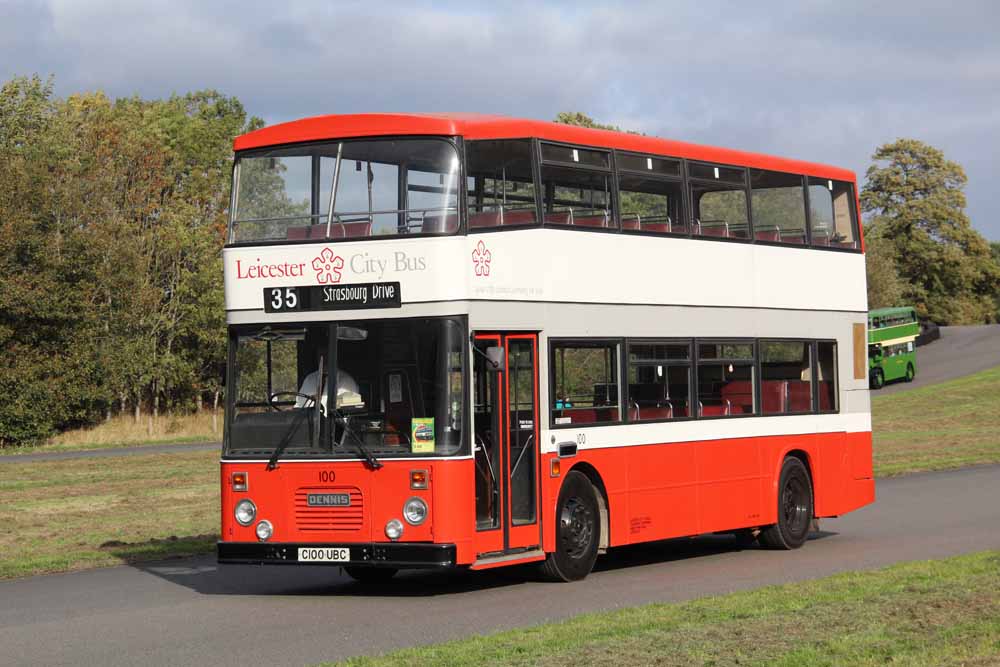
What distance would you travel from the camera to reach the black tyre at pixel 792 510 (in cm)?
1889

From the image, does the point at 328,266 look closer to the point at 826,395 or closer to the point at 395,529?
the point at 395,529

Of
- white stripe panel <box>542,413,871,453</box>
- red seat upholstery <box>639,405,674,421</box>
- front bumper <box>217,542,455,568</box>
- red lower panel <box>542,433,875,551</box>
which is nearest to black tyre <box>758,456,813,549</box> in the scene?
red lower panel <box>542,433,875,551</box>

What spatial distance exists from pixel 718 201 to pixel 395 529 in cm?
639

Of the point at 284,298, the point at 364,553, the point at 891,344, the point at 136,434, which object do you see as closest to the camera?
the point at 364,553

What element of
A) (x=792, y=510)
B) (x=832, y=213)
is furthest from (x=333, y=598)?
(x=832, y=213)

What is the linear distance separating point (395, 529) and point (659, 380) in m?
4.28

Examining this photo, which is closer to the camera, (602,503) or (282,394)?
(282,394)

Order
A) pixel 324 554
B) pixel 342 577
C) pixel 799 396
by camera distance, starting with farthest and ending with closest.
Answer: pixel 799 396, pixel 342 577, pixel 324 554

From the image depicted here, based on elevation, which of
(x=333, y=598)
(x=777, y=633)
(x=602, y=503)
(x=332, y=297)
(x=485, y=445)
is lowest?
(x=333, y=598)

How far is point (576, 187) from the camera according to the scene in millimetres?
15570

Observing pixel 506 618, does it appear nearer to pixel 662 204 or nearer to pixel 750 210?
pixel 662 204

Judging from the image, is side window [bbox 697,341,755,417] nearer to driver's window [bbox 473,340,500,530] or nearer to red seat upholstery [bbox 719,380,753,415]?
Answer: red seat upholstery [bbox 719,380,753,415]

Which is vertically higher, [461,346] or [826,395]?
[461,346]

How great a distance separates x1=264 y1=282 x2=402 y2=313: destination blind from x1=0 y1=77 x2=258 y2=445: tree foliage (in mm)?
32168
